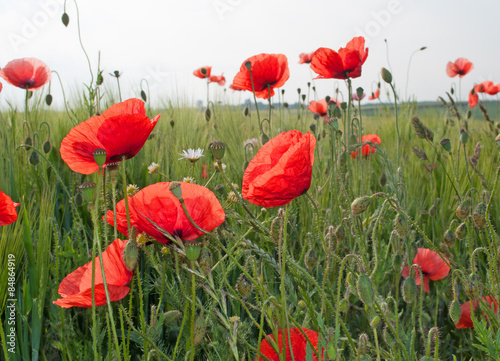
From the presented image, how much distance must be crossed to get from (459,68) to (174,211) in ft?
11.1

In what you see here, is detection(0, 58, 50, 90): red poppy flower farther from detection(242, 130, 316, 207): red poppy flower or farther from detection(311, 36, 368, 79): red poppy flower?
detection(242, 130, 316, 207): red poppy flower

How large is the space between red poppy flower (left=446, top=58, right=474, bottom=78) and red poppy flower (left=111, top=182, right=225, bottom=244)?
332cm

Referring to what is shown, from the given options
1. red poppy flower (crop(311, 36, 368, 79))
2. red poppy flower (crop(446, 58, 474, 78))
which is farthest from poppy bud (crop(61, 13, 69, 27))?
red poppy flower (crop(446, 58, 474, 78))

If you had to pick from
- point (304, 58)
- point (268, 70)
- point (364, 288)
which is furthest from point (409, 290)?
point (304, 58)

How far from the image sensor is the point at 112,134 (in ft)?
2.54

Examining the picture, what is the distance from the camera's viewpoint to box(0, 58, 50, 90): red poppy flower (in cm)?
201

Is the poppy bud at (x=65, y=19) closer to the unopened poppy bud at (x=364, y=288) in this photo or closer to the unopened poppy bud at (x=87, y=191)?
the unopened poppy bud at (x=87, y=191)

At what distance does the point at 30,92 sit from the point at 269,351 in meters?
1.81

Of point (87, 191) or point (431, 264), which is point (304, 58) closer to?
point (431, 264)

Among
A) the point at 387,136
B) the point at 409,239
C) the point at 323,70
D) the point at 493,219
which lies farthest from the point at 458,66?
the point at 409,239

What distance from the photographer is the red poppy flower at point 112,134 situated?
2.51 ft

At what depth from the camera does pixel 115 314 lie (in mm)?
1188

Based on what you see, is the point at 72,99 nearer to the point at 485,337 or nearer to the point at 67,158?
the point at 67,158

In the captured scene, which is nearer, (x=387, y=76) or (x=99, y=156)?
(x=99, y=156)
